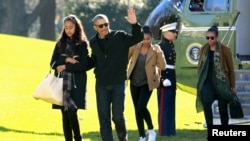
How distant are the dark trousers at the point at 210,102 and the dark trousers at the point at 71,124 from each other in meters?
1.94

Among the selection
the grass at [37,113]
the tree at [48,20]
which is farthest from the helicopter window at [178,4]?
the tree at [48,20]

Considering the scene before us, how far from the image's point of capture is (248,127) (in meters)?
9.33

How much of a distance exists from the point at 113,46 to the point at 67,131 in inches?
55.6

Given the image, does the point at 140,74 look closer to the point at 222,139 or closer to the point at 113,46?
the point at 113,46

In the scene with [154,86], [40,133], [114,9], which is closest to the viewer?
[154,86]

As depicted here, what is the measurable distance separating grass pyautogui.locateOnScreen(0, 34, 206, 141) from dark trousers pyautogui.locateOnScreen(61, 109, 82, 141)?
1867mm

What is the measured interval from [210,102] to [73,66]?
219 centimetres

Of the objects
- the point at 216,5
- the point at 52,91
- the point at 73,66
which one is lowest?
the point at 52,91

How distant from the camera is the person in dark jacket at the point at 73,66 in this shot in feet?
38.2

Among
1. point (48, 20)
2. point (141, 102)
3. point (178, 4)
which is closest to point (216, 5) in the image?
point (178, 4)

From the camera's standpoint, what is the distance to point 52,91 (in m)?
11.7

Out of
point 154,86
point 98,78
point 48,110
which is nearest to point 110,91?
point 98,78

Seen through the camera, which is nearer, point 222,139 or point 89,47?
point 222,139

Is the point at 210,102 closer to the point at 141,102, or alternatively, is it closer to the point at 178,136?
the point at 141,102
